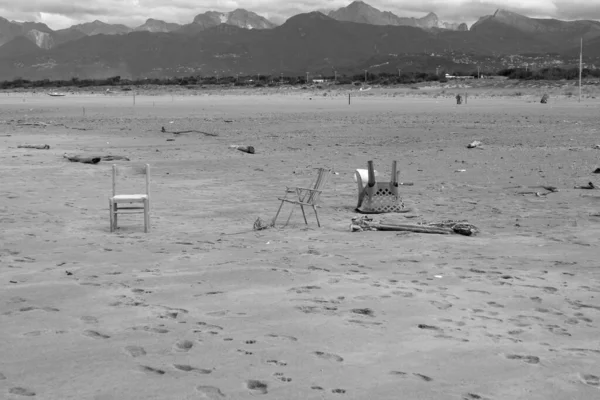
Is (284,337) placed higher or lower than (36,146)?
lower

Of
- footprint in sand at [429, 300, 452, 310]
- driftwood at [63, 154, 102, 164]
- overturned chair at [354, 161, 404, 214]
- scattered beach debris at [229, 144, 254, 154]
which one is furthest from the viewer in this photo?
scattered beach debris at [229, 144, 254, 154]

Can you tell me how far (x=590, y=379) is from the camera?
4.84 meters

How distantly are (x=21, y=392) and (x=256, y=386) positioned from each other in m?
1.32

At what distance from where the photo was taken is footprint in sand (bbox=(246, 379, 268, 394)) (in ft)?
15.0

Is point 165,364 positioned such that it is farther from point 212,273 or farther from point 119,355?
point 212,273

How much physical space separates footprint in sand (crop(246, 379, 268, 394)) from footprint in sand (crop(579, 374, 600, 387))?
192 cm

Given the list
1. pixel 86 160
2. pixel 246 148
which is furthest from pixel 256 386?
pixel 246 148

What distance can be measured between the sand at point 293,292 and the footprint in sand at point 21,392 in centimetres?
2

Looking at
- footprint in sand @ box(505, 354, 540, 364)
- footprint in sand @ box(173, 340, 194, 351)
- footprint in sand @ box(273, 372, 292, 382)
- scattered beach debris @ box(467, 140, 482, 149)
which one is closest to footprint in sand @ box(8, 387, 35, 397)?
footprint in sand @ box(173, 340, 194, 351)

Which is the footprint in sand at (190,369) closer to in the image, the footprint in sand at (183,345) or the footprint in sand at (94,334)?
the footprint in sand at (183,345)

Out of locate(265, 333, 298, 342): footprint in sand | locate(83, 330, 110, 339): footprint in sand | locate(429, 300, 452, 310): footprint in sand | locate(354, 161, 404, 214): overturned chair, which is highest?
locate(354, 161, 404, 214): overturned chair

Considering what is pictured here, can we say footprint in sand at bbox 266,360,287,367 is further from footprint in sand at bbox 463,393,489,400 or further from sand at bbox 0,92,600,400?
footprint in sand at bbox 463,393,489,400

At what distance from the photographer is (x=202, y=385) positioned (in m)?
4.64

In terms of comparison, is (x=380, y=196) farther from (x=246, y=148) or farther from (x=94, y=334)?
(x=246, y=148)
